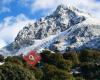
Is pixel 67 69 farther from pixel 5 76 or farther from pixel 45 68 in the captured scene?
pixel 5 76

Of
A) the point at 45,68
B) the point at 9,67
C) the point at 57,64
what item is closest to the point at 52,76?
the point at 45,68

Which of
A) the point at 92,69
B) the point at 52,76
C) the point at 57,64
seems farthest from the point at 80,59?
the point at 52,76

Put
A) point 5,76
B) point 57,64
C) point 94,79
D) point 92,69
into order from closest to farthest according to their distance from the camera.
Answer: point 5,76 < point 94,79 < point 92,69 < point 57,64

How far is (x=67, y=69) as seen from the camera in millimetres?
90875

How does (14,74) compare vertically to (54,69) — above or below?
below

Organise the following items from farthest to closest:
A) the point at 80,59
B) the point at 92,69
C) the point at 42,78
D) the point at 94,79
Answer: the point at 80,59, the point at 92,69, the point at 94,79, the point at 42,78

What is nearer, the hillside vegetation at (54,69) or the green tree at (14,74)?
the green tree at (14,74)

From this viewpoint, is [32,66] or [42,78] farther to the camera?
[32,66]

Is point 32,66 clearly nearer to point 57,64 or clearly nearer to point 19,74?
point 57,64

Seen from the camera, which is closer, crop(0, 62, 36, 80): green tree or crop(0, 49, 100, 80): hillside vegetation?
crop(0, 62, 36, 80): green tree

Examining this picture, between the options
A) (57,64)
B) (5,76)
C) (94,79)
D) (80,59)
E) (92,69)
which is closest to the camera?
(5,76)

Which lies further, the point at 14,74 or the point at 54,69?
the point at 54,69

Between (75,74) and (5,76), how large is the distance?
25.8 meters

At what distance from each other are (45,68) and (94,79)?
9.76 metres
